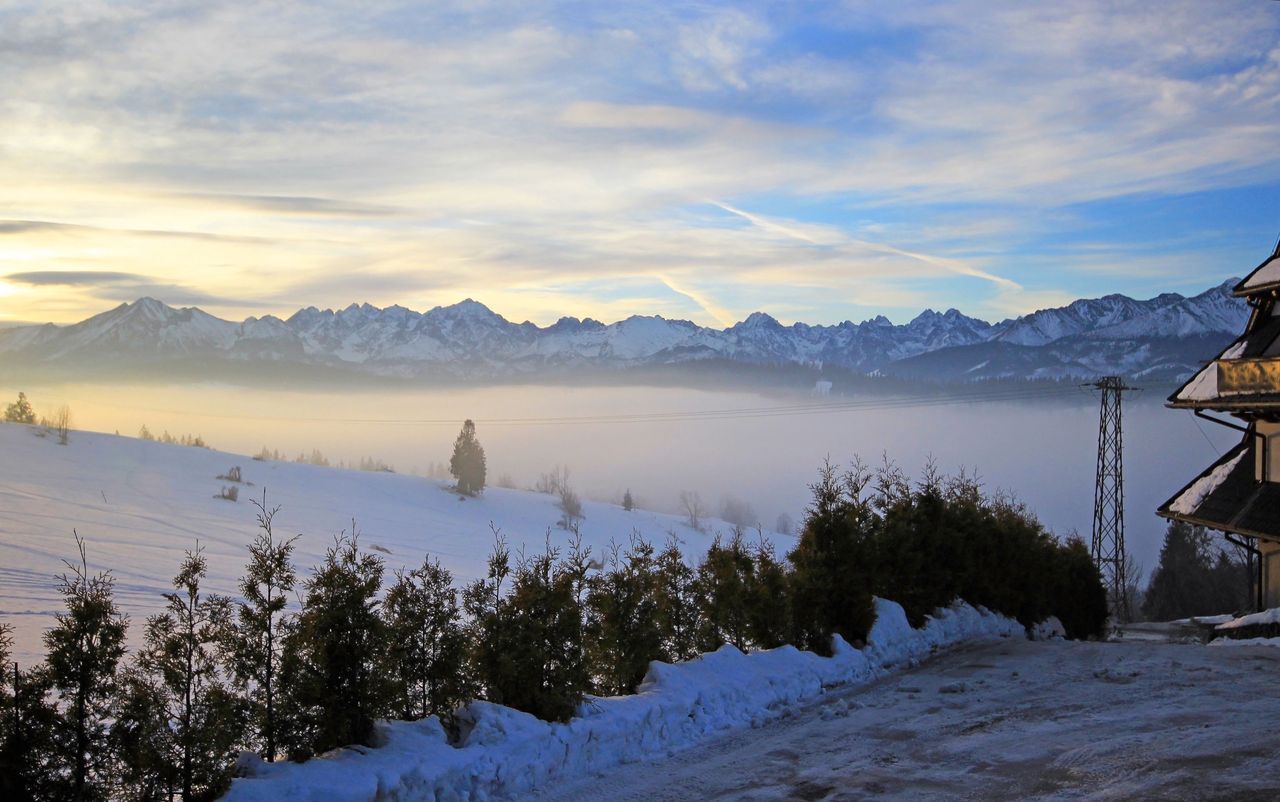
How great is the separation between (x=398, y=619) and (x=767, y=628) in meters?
7.31

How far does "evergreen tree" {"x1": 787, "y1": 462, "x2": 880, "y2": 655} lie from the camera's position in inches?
645

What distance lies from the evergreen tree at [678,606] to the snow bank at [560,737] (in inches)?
47.2

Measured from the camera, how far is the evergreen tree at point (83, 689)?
777 cm

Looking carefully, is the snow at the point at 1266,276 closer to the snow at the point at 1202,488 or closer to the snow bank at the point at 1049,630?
the snow at the point at 1202,488

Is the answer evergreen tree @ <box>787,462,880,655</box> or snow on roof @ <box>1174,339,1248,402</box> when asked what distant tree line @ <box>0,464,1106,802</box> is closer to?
evergreen tree @ <box>787,462,880,655</box>

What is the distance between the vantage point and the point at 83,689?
788cm

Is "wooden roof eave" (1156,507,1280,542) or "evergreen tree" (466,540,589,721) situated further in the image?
"wooden roof eave" (1156,507,1280,542)

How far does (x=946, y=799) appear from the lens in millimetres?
8414

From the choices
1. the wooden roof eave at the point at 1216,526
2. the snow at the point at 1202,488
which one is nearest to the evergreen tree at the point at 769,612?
the wooden roof eave at the point at 1216,526

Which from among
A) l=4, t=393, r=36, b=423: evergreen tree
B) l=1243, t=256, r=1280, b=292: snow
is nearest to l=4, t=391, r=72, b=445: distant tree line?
l=4, t=393, r=36, b=423: evergreen tree

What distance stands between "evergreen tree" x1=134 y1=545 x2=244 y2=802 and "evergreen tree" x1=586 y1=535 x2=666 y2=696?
4601 mm

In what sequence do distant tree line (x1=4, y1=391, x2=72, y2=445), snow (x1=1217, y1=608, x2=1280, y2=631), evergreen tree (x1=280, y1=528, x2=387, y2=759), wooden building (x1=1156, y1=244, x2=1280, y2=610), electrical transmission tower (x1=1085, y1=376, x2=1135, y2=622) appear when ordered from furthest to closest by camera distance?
distant tree line (x1=4, y1=391, x2=72, y2=445), electrical transmission tower (x1=1085, y1=376, x2=1135, y2=622), wooden building (x1=1156, y1=244, x2=1280, y2=610), snow (x1=1217, y1=608, x2=1280, y2=631), evergreen tree (x1=280, y1=528, x2=387, y2=759)

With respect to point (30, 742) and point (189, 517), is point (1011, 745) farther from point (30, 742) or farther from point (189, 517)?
point (189, 517)

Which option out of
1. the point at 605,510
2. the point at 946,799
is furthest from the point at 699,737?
the point at 605,510
